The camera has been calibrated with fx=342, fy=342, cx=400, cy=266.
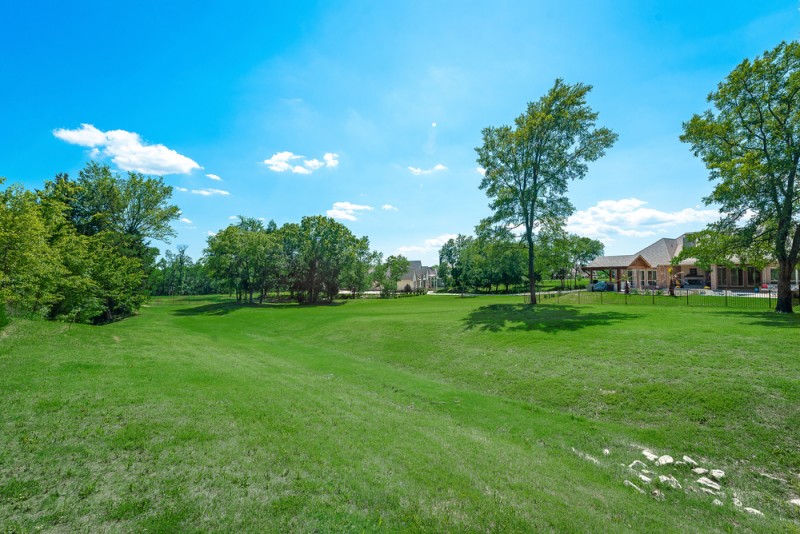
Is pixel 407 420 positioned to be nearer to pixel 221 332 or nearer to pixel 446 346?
pixel 446 346

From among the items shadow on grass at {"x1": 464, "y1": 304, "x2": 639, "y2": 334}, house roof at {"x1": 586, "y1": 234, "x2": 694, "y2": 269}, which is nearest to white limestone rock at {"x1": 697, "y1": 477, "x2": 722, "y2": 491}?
shadow on grass at {"x1": 464, "y1": 304, "x2": 639, "y2": 334}

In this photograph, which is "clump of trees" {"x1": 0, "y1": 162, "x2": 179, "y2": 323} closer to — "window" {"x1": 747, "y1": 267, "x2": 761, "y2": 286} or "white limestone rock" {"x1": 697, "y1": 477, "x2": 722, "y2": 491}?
"white limestone rock" {"x1": 697, "y1": 477, "x2": 722, "y2": 491}

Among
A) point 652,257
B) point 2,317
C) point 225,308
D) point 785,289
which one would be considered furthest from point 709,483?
point 652,257

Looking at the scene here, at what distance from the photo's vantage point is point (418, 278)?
10625cm

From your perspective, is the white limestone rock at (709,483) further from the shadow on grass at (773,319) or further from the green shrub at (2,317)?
the green shrub at (2,317)

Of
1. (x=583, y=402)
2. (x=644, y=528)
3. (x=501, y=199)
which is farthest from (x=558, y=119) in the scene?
(x=644, y=528)

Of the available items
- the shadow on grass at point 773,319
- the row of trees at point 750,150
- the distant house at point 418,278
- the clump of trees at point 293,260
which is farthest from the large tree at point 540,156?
the distant house at point 418,278

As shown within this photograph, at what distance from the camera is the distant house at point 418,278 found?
318ft

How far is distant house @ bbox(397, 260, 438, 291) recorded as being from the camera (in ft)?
318

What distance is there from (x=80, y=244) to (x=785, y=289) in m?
43.0

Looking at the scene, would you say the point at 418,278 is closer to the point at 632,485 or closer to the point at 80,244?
the point at 80,244

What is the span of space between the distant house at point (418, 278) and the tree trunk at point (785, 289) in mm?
75230

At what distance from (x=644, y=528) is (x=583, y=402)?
6.18 m

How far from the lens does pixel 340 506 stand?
4648 mm
